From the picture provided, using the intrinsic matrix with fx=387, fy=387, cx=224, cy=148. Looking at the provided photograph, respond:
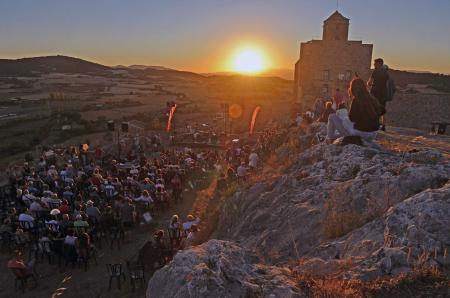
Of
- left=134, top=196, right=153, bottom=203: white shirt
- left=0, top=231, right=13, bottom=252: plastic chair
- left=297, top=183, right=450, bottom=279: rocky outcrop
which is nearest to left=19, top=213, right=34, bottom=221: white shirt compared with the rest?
left=0, top=231, right=13, bottom=252: plastic chair

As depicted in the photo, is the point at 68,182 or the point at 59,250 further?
the point at 68,182

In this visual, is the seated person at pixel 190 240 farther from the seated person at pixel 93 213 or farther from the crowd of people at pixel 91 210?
the seated person at pixel 93 213

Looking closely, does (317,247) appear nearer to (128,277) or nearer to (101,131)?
(128,277)

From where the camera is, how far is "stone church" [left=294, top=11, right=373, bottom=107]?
110ft

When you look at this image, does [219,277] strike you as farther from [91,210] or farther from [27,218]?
[27,218]

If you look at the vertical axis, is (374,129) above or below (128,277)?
above

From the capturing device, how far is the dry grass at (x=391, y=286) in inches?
149

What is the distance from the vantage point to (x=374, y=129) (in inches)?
357

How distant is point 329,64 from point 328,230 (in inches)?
1186

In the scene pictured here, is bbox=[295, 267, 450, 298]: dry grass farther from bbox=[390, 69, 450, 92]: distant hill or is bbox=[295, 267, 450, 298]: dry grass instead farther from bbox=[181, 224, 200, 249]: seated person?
bbox=[390, 69, 450, 92]: distant hill

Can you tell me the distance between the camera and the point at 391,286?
3922 mm

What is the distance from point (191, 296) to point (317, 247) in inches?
105

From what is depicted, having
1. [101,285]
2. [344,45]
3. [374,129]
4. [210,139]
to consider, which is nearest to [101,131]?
[210,139]

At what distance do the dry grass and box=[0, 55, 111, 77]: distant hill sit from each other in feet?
564
